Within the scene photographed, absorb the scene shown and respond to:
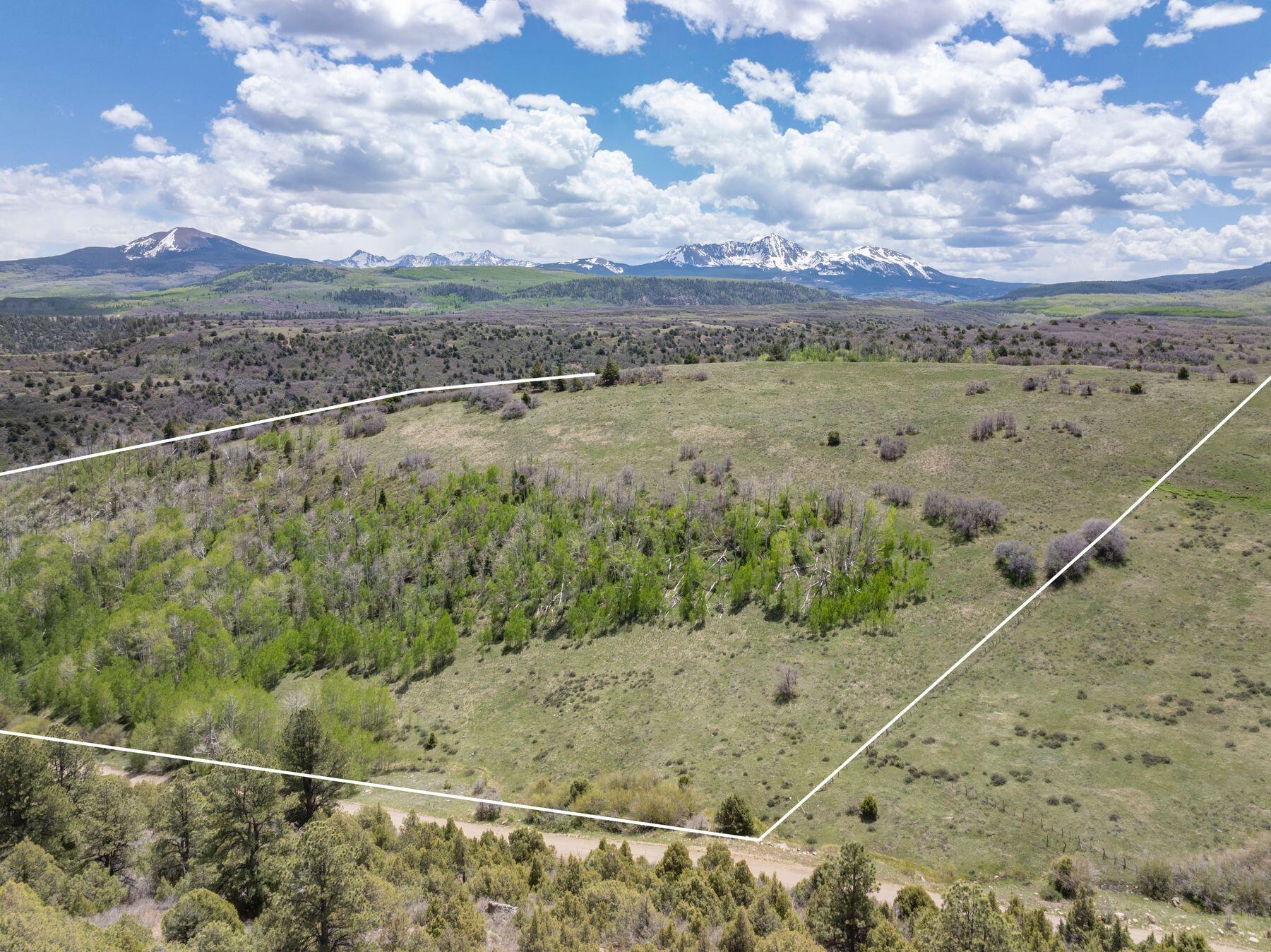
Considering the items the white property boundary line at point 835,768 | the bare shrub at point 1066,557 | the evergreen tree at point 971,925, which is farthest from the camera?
the evergreen tree at point 971,925

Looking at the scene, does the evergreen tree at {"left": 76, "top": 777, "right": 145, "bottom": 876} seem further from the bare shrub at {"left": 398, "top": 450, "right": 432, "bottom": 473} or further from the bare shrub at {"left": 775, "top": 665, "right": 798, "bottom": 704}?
the bare shrub at {"left": 398, "top": 450, "right": 432, "bottom": 473}

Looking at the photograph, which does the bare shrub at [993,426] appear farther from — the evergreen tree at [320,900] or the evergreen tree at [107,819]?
the evergreen tree at [107,819]

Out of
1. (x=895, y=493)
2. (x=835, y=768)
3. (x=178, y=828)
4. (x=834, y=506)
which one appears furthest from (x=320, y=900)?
(x=834, y=506)

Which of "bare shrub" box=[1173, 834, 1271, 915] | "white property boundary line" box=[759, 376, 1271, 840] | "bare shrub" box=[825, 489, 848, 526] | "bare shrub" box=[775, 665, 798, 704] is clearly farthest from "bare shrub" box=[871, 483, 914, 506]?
"white property boundary line" box=[759, 376, 1271, 840]

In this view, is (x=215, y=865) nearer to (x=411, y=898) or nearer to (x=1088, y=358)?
(x=411, y=898)

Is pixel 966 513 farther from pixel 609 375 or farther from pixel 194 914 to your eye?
pixel 609 375

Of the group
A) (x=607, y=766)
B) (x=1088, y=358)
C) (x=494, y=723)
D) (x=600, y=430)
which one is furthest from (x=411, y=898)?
(x=1088, y=358)

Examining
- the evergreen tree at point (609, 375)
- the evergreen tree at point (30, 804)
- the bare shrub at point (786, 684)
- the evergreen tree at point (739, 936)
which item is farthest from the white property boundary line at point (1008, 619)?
the evergreen tree at point (609, 375)
